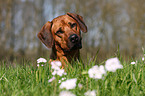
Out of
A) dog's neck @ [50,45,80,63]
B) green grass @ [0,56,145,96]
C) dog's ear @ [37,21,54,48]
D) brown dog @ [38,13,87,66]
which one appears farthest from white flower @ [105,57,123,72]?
dog's ear @ [37,21,54,48]

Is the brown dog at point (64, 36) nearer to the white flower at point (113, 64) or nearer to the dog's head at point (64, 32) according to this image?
the dog's head at point (64, 32)

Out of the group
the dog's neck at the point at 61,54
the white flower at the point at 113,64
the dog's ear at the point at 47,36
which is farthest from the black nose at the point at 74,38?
the white flower at the point at 113,64

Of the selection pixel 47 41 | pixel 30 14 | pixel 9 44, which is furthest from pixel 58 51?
pixel 30 14

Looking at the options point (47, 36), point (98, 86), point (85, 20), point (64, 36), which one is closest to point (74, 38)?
point (64, 36)

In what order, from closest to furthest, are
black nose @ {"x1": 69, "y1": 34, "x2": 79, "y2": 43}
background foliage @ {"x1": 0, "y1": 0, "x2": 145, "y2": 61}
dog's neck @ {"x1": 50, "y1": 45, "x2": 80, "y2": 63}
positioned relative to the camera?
black nose @ {"x1": 69, "y1": 34, "x2": 79, "y2": 43} < dog's neck @ {"x1": 50, "y1": 45, "x2": 80, "y2": 63} < background foliage @ {"x1": 0, "y1": 0, "x2": 145, "y2": 61}

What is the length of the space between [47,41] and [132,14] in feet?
56.7

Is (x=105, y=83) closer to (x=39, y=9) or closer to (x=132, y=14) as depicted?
(x=39, y=9)

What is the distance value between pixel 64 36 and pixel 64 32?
0.35 ft

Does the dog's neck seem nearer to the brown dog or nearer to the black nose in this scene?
the brown dog

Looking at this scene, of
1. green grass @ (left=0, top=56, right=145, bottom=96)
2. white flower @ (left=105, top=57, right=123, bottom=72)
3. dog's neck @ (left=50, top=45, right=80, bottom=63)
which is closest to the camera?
white flower @ (left=105, top=57, right=123, bottom=72)

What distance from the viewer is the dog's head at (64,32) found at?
352 centimetres

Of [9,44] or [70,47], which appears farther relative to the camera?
[9,44]

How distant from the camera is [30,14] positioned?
21141mm

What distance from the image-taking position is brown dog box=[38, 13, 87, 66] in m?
3.53
